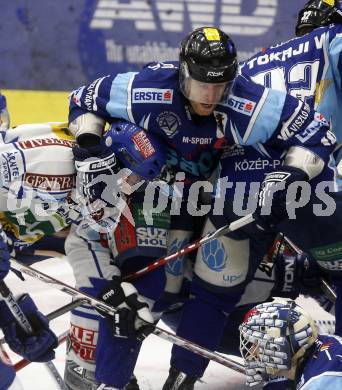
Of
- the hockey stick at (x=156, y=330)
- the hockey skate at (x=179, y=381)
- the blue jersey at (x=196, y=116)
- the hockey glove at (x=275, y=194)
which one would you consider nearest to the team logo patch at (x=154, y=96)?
the blue jersey at (x=196, y=116)

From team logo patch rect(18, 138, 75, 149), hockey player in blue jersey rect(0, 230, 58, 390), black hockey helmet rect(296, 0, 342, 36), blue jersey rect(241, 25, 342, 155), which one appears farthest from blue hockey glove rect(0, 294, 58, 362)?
black hockey helmet rect(296, 0, 342, 36)

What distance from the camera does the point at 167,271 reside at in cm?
404

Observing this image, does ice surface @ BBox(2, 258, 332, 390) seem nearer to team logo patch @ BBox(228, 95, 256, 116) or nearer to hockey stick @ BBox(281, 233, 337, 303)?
hockey stick @ BBox(281, 233, 337, 303)

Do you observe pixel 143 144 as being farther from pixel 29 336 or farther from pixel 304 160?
pixel 29 336

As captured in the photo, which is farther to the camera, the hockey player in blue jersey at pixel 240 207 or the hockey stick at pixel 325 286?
the hockey stick at pixel 325 286

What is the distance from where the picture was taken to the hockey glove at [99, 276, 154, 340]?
3.68m

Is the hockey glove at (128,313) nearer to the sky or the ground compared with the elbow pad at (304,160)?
nearer to the ground

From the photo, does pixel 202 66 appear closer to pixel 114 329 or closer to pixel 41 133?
pixel 41 133

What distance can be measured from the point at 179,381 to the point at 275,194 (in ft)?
2.68

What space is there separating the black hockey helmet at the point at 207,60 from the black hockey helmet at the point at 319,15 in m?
0.93

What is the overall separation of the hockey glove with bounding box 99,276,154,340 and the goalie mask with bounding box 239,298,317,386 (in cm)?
70

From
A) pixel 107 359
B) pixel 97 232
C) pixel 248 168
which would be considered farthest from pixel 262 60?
pixel 107 359

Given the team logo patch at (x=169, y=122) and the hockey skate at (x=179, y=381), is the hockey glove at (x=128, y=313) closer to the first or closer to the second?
the hockey skate at (x=179, y=381)

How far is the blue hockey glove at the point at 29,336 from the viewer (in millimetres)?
3455
